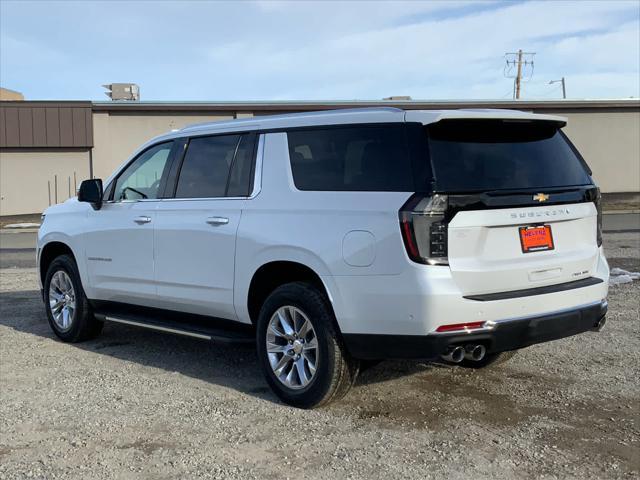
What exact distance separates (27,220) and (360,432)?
24.6 meters

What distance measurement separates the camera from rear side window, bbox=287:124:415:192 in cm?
433

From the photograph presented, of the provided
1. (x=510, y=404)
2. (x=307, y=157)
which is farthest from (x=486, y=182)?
(x=510, y=404)

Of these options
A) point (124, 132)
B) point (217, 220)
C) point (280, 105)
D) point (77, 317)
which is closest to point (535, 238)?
point (217, 220)

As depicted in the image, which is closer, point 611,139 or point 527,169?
point 527,169

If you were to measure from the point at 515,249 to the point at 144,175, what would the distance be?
3.50 metres

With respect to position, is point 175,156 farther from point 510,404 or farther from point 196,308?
point 510,404

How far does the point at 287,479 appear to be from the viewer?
3621mm

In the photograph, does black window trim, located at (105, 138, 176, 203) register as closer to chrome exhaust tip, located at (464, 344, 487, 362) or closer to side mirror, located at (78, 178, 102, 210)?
side mirror, located at (78, 178, 102, 210)

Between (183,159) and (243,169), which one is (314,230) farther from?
(183,159)

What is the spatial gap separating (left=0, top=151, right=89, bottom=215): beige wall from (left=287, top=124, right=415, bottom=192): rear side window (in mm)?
22757

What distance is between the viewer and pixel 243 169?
529 centimetres

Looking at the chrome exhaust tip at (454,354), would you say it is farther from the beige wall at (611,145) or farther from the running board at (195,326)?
the beige wall at (611,145)

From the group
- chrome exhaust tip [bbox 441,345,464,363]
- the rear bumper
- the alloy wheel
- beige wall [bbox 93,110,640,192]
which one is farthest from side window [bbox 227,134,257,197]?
beige wall [bbox 93,110,640,192]

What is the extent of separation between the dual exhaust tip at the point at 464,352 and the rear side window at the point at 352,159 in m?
1.00
